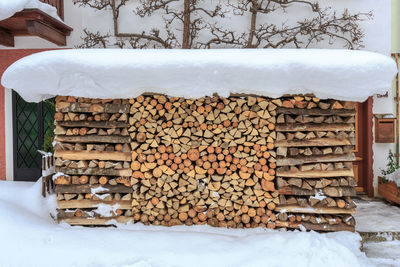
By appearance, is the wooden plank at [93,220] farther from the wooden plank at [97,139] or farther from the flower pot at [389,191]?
the flower pot at [389,191]

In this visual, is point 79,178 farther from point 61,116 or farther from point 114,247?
point 114,247

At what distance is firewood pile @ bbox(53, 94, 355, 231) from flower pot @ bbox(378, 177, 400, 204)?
1.95 meters

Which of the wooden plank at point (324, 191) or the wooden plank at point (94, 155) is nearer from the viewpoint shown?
the wooden plank at point (324, 191)

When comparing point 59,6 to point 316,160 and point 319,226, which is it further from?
point 319,226

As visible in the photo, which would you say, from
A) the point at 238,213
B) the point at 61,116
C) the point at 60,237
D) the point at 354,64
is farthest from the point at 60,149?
the point at 354,64

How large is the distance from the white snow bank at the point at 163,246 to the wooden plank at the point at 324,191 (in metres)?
0.50

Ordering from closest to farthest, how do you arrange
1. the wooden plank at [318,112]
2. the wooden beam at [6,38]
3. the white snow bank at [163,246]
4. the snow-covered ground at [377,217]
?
the white snow bank at [163,246] < the wooden plank at [318,112] < the snow-covered ground at [377,217] < the wooden beam at [6,38]

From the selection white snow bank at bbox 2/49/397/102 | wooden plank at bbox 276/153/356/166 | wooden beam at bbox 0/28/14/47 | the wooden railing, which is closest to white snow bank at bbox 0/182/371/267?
wooden plank at bbox 276/153/356/166

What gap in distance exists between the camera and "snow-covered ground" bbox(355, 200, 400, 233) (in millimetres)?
4184

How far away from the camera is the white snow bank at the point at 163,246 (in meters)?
3.19

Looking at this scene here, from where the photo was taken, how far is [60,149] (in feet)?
13.2

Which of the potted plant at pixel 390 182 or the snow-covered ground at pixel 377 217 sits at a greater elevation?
the potted plant at pixel 390 182

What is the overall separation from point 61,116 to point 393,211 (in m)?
5.41

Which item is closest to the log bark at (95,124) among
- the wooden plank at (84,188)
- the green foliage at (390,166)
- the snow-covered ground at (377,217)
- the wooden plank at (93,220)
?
the wooden plank at (84,188)
